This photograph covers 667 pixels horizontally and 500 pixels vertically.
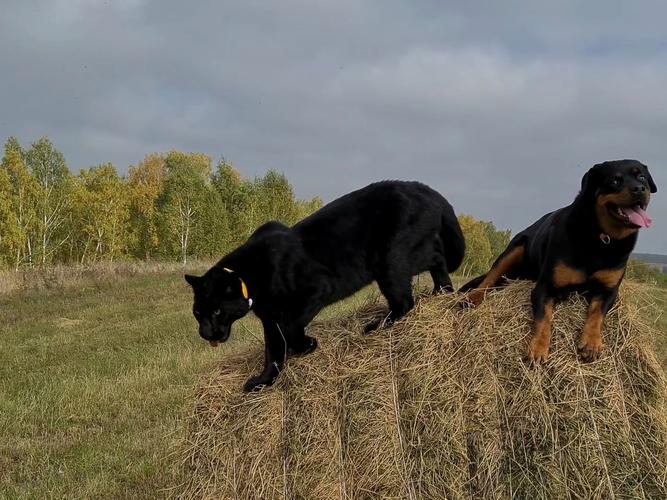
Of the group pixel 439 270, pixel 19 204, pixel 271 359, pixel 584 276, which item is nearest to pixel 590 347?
pixel 584 276

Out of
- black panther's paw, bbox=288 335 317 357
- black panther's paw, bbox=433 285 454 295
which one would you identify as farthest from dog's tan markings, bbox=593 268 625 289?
black panther's paw, bbox=288 335 317 357

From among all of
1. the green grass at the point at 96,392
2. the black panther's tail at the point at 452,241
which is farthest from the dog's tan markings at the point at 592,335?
the green grass at the point at 96,392

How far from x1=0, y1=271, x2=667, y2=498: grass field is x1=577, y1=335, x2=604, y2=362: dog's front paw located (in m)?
1.44

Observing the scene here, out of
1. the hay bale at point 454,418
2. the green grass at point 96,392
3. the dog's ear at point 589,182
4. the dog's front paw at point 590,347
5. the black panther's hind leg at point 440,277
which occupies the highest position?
the dog's ear at point 589,182

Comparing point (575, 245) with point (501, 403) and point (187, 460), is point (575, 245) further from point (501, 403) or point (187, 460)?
point (187, 460)

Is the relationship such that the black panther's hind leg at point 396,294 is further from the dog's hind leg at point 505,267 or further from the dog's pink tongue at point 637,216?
the dog's pink tongue at point 637,216

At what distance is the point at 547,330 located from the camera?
3820 mm

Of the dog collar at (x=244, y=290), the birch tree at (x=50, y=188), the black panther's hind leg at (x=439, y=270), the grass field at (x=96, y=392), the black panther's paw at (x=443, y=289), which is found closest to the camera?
the dog collar at (x=244, y=290)

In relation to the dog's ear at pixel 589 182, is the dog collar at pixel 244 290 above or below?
below

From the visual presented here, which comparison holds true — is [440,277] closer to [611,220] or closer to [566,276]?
[566,276]

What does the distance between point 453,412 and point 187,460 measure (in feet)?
6.46

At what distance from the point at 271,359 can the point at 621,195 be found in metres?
2.62

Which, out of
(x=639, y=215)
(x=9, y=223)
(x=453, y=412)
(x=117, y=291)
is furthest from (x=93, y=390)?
(x=9, y=223)

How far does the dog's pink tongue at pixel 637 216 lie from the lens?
3.53 metres
